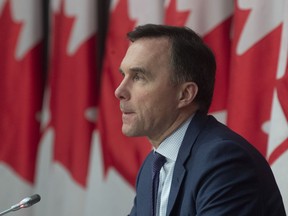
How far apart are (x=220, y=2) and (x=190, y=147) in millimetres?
908

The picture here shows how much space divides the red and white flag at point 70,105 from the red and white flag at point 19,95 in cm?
7

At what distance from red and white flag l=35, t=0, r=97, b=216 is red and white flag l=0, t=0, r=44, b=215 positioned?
0.07 m

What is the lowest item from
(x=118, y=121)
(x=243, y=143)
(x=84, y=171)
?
(x=84, y=171)

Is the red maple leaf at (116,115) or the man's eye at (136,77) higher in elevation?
the man's eye at (136,77)

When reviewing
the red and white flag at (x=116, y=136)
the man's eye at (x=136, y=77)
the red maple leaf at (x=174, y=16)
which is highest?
the red maple leaf at (x=174, y=16)

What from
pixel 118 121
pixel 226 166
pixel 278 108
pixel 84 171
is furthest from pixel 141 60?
pixel 84 171

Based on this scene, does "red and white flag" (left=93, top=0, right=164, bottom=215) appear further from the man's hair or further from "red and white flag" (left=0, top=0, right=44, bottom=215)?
the man's hair

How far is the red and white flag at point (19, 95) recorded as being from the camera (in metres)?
2.58

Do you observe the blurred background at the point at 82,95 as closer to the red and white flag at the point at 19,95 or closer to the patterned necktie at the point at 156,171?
the red and white flag at the point at 19,95

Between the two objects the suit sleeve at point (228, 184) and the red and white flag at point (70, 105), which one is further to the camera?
the red and white flag at point (70, 105)

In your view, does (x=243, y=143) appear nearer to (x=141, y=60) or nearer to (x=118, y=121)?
(x=141, y=60)

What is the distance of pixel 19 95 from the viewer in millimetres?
2596

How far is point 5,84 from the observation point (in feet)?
8.50

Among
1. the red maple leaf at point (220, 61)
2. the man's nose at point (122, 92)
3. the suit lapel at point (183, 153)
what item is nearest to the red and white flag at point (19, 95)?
the red maple leaf at point (220, 61)
